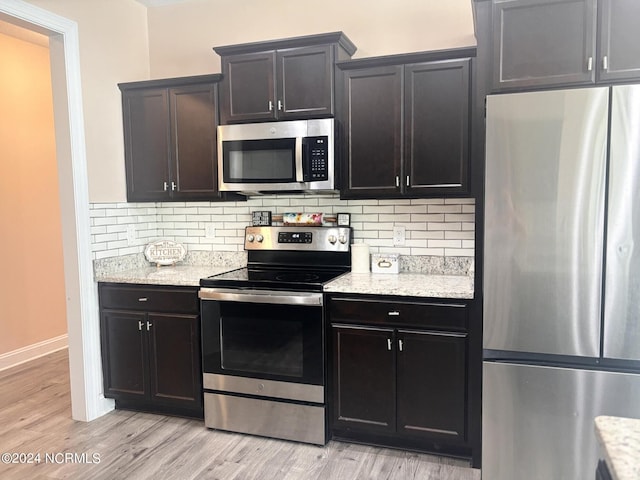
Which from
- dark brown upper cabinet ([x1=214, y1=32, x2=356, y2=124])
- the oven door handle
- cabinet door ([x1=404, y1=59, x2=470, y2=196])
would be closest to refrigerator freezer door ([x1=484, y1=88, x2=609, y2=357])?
cabinet door ([x1=404, y1=59, x2=470, y2=196])

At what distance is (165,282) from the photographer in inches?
122

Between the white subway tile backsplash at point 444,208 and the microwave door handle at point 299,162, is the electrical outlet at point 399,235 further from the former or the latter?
the microwave door handle at point 299,162

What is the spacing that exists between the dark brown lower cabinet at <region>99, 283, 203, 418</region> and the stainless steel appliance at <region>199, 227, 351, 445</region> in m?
0.12

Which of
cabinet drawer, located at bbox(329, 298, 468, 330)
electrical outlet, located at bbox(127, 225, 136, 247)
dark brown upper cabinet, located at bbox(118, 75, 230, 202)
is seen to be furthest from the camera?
electrical outlet, located at bbox(127, 225, 136, 247)

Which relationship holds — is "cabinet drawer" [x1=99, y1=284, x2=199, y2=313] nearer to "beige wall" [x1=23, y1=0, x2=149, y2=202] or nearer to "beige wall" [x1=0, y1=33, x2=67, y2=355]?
"beige wall" [x1=23, y1=0, x2=149, y2=202]

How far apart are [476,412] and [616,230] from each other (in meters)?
1.13

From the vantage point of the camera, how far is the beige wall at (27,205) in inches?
167

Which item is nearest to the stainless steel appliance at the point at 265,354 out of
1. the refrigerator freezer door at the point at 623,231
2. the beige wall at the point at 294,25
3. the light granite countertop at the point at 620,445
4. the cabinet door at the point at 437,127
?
the cabinet door at the point at 437,127

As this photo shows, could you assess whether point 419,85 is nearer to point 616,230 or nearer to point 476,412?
point 616,230

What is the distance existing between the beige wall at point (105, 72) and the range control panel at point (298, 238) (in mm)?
1003

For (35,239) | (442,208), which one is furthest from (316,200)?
(35,239)

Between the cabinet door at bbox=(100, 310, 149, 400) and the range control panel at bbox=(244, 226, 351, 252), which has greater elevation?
the range control panel at bbox=(244, 226, 351, 252)

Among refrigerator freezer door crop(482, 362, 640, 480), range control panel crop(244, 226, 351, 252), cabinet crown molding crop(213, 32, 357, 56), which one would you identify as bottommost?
refrigerator freezer door crop(482, 362, 640, 480)

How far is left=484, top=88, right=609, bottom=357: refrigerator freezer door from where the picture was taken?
2.13m
